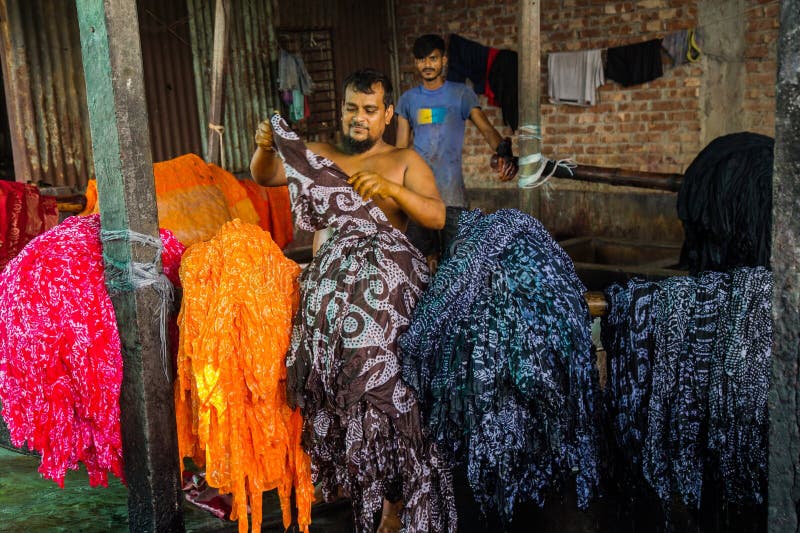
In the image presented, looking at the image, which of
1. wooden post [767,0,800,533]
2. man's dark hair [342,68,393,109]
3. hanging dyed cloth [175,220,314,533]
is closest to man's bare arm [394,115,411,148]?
man's dark hair [342,68,393,109]

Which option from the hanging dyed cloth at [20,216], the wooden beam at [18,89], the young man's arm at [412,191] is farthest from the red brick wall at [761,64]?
the wooden beam at [18,89]

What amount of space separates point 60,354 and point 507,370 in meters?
1.73

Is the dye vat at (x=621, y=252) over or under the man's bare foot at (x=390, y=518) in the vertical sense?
over

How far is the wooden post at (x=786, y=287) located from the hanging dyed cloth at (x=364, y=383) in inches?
55.1

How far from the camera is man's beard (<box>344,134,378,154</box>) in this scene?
404 cm

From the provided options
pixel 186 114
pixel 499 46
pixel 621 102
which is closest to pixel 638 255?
pixel 621 102

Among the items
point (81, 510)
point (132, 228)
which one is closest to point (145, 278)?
point (132, 228)

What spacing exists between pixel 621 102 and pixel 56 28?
5265mm

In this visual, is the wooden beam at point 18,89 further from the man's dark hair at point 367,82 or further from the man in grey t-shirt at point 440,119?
the man's dark hair at point 367,82

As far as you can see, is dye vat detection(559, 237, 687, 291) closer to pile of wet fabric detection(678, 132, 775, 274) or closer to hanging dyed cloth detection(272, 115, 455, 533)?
pile of wet fabric detection(678, 132, 775, 274)

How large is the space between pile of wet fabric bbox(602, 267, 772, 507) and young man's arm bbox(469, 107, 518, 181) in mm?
2416

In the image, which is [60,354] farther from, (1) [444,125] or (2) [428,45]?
(1) [444,125]

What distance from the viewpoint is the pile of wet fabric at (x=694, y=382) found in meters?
2.94

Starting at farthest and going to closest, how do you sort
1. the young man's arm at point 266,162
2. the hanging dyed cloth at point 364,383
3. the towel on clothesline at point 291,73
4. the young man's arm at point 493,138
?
the towel on clothesline at point 291,73
the young man's arm at point 493,138
the young man's arm at point 266,162
the hanging dyed cloth at point 364,383
